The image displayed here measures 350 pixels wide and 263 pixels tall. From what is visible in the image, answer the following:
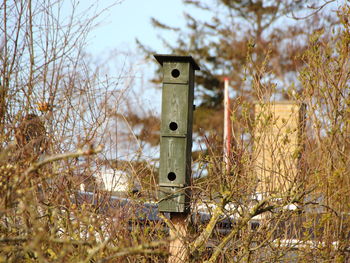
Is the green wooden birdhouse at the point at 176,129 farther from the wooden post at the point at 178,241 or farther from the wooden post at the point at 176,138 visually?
the wooden post at the point at 178,241

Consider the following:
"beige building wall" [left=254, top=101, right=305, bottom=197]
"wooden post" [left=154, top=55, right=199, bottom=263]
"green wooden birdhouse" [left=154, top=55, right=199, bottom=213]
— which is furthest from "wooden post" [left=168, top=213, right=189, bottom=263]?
"beige building wall" [left=254, top=101, right=305, bottom=197]

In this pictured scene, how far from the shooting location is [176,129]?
6.29m

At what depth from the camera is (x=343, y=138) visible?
20.3 feet

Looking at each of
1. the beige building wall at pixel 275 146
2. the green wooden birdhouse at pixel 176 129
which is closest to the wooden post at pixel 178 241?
the green wooden birdhouse at pixel 176 129

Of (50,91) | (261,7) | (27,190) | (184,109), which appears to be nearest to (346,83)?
(184,109)

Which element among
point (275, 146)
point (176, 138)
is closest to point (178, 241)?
point (176, 138)

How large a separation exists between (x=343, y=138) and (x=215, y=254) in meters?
1.76

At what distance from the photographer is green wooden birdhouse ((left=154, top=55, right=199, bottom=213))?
243 inches

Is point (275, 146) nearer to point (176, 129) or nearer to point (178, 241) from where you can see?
point (176, 129)

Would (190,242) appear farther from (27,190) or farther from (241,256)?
(27,190)

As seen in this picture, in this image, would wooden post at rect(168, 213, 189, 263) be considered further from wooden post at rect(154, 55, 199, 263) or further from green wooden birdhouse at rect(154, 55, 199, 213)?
green wooden birdhouse at rect(154, 55, 199, 213)

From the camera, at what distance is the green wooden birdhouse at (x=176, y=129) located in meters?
6.18

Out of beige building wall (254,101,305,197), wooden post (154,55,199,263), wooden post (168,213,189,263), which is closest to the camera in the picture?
wooden post (168,213,189,263)

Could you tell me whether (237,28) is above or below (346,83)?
above
